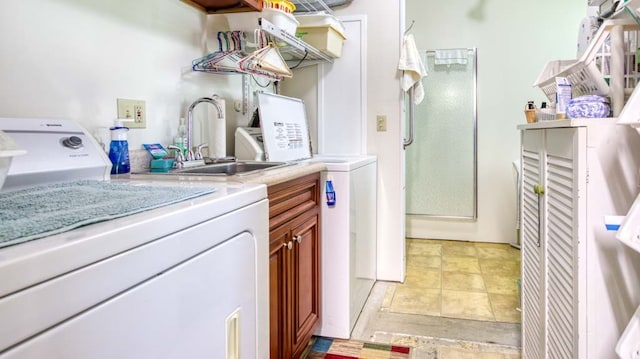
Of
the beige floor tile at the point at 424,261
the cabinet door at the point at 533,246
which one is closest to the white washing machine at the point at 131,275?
the cabinet door at the point at 533,246

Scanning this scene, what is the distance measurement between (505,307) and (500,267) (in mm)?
842

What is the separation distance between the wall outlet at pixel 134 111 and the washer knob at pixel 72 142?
0.32 meters

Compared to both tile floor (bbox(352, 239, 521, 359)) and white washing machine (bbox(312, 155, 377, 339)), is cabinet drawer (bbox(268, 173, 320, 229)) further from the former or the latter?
tile floor (bbox(352, 239, 521, 359))

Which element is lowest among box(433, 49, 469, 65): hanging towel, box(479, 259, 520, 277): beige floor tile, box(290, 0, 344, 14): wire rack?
box(479, 259, 520, 277): beige floor tile

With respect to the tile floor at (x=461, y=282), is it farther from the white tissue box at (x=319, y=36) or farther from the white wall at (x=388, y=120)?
the white tissue box at (x=319, y=36)

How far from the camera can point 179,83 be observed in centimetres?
199

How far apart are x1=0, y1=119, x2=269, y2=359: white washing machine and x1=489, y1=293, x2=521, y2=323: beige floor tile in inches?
67.1

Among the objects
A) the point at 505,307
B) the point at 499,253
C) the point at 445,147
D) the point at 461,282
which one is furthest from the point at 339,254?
the point at 445,147

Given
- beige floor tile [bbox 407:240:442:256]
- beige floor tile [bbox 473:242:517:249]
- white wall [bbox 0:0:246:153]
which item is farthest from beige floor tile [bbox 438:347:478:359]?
beige floor tile [bbox 473:242:517:249]

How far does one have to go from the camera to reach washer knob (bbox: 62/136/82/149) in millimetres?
1286

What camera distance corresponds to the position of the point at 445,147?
4.17m

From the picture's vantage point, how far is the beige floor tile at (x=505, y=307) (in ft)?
8.13

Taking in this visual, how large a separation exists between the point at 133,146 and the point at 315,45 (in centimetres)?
138

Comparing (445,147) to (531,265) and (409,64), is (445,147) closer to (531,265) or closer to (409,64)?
(409,64)
